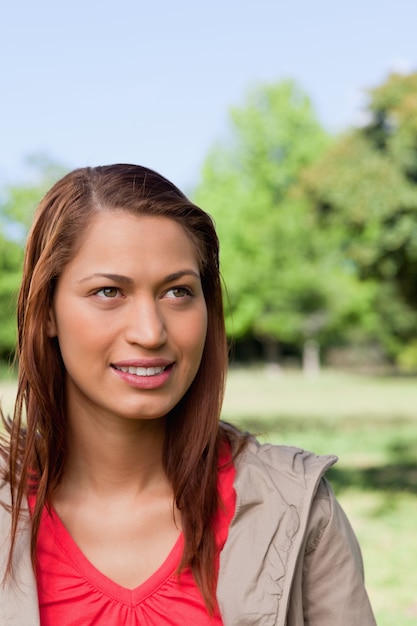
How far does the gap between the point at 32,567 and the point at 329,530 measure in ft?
1.93

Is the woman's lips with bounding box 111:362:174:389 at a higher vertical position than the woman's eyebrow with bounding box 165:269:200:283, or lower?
lower

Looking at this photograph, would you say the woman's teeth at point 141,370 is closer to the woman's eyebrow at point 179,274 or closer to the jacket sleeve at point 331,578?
the woman's eyebrow at point 179,274

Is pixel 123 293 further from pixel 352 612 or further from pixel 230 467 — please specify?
pixel 352 612

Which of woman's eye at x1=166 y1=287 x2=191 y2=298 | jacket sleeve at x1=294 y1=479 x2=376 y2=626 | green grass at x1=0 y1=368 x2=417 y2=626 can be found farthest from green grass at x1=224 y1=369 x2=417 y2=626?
woman's eye at x1=166 y1=287 x2=191 y2=298

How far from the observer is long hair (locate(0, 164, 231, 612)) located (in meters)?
1.74

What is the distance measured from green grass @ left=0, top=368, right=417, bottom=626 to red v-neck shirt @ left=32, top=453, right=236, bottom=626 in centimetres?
41

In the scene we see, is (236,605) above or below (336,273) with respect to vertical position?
below

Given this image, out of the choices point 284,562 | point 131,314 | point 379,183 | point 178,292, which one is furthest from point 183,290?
point 379,183

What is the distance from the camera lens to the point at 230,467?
191 centimetres

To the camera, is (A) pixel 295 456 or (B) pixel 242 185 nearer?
(A) pixel 295 456

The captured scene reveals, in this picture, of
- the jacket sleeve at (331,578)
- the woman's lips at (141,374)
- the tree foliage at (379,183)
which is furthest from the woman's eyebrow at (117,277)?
the tree foliage at (379,183)

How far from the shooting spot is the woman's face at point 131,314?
1.67m

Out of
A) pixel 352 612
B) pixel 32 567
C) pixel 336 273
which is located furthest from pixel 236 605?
pixel 336 273

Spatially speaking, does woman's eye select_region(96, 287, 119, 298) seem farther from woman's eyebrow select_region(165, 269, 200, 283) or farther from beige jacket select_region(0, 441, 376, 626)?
beige jacket select_region(0, 441, 376, 626)
